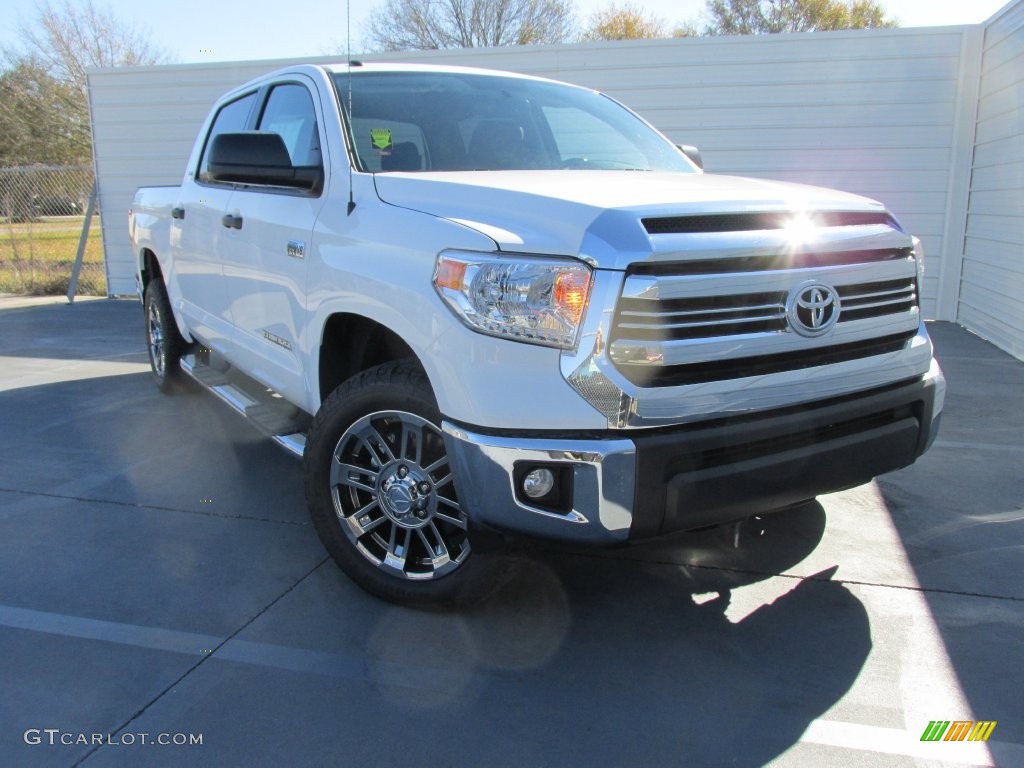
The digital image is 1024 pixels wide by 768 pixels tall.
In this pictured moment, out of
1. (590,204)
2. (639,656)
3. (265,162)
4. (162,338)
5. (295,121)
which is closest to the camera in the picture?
(590,204)

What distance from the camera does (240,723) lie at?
8.13 ft

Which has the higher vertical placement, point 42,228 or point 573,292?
point 573,292

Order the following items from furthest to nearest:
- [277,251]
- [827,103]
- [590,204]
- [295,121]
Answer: [827,103] → [295,121] → [277,251] → [590,204]

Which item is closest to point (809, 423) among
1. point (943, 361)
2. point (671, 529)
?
point (671, 529)

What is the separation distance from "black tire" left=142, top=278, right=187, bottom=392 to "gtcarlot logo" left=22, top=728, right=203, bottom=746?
12.7 ft

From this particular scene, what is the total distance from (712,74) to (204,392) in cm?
699

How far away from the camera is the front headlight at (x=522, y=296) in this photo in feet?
7.91

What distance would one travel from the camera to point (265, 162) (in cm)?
346

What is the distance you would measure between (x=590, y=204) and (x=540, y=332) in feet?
1.41

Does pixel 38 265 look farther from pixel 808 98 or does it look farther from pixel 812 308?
pixel 812 308

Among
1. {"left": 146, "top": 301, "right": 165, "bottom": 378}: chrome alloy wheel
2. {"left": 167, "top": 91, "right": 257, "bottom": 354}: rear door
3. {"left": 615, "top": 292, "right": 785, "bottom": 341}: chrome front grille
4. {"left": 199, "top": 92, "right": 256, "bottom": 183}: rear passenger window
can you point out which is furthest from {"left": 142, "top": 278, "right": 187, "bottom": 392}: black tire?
{"left": 615, "top": 292, "right": 785, "bottom": 341}: chrome front grille

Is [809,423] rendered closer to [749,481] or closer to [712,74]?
[749,481]

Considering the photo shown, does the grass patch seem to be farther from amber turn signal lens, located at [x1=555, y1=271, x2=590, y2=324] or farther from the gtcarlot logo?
amber turn signal lens, located at [x1=555, y1=271, x2=590, y2=324]

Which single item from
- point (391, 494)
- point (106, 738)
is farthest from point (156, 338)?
point (106, 738)
